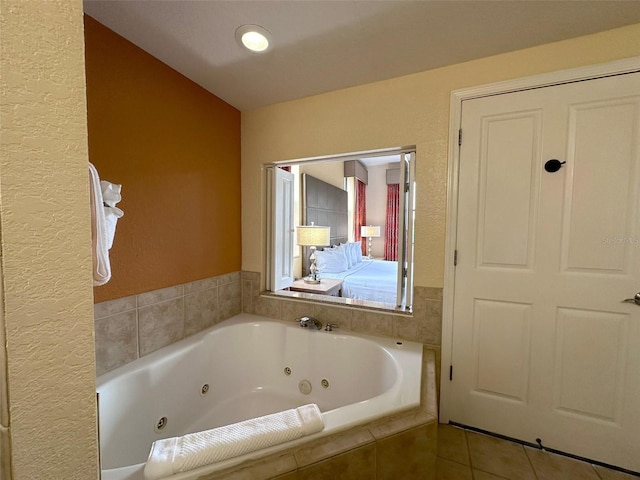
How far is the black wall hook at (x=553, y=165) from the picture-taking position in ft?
4.50

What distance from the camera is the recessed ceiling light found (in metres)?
1.30

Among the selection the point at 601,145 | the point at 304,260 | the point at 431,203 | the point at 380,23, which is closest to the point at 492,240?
the point at 431,203

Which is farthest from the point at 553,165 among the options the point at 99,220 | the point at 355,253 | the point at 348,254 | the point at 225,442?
the point at 355,253

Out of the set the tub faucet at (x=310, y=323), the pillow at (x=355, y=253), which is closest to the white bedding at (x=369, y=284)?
the pillow at (x=355, y=253)

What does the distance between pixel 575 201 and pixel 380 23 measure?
131 centimetres

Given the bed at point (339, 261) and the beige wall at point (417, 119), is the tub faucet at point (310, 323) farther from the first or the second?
the bed at point (339, 261)

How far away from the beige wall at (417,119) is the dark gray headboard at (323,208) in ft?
4.78

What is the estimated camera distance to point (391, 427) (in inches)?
38.6

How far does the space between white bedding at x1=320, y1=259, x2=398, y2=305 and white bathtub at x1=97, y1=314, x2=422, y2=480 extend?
1.11 metres

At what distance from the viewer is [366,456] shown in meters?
0.91

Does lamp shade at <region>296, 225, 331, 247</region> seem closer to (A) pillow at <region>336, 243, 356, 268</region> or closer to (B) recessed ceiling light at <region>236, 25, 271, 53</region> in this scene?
(A) pillow at <region>336, 243, 356, 268</region>

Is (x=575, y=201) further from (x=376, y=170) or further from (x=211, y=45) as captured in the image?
(x=376, y=170)

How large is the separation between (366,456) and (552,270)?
4.32 ft

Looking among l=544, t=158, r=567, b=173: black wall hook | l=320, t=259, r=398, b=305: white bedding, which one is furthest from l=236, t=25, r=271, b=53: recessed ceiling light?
l=320, t=259, r=398, b=305: white bedding
